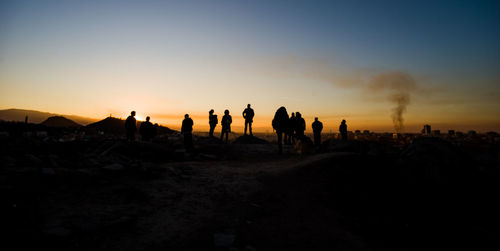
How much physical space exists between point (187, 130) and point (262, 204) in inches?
387

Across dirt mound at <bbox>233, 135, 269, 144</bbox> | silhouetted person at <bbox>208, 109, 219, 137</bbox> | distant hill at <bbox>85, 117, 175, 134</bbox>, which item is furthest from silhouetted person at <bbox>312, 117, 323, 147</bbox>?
distant hill at <bbox>85, 117, 175, 134</bbox>

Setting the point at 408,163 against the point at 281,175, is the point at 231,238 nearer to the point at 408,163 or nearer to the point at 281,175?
the point at 281,175

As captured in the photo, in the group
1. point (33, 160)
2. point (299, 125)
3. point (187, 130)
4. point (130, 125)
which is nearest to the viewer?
point (33, 160)

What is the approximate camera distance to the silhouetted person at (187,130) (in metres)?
13.8

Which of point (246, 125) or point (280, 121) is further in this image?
point (246, 125)

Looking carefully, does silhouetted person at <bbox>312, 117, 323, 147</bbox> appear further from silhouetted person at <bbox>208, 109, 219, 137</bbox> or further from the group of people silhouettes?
silhouetted person at <bbox>208, 109, 219, 137</bbox>

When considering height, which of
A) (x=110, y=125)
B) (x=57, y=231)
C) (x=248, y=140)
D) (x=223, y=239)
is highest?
(x=110, y=125)

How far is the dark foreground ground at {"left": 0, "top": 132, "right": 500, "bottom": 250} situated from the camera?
3.44 m

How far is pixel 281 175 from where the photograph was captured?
723 cm

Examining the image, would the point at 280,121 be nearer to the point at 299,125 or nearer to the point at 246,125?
the point at 299,125

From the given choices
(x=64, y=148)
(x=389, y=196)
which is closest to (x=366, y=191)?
(x=389, y=196)

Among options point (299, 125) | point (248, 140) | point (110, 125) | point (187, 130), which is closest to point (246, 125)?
point (248, 140)

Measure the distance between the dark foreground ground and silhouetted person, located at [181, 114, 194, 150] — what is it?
5908 millimetres

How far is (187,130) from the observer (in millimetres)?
13984
